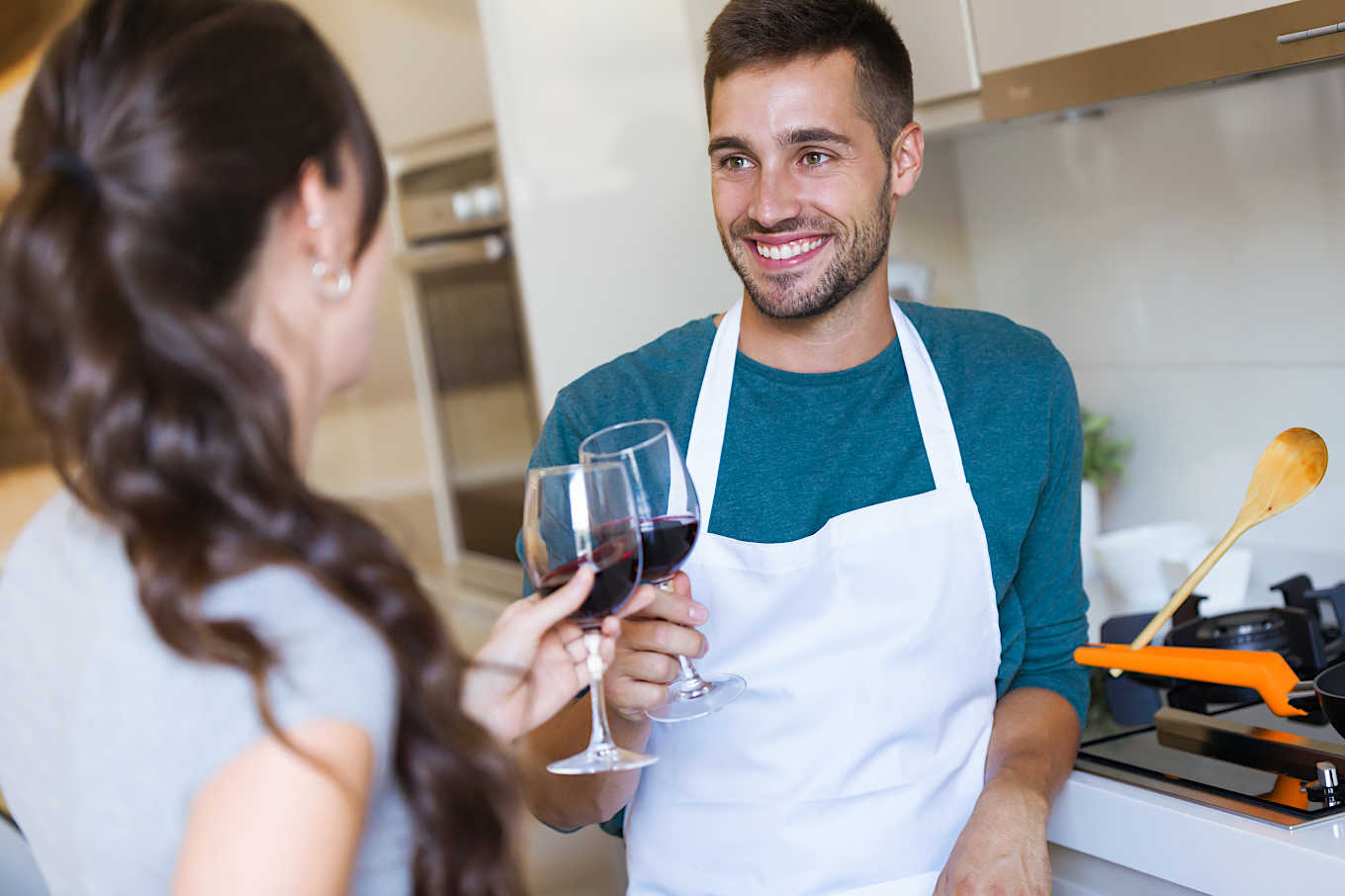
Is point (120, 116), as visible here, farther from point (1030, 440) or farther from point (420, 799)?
point (1030, 440)

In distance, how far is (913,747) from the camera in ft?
4.24

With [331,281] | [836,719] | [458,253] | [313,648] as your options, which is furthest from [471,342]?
[313,648]

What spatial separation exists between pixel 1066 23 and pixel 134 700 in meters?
1.34

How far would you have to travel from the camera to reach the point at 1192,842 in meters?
A: 1.21

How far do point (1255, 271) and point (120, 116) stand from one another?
1.63 meters

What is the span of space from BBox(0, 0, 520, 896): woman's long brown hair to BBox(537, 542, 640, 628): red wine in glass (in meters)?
0.22

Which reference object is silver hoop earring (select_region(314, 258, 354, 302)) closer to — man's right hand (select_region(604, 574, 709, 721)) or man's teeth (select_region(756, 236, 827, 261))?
man's right hand (select_region(604, 574, 709, 721))

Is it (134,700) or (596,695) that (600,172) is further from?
(134,700)

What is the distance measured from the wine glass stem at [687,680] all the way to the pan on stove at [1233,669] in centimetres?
48

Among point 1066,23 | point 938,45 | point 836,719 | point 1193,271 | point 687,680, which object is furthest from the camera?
point 1193,271

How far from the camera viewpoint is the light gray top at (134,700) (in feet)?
2.11

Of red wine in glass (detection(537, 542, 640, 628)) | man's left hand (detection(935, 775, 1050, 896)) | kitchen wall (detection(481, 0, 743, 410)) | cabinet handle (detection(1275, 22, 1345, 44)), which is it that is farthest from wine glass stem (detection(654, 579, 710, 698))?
kitchen wall (detection(481, 0, 743, 410))

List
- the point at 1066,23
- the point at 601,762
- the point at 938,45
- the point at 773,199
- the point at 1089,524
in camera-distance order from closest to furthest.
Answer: the point at 601,762 < the point at 773,199 < the point at 1066,23 < the point at 938,45 < the point at 1089,524

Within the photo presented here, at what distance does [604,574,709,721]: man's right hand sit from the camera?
1.08m
